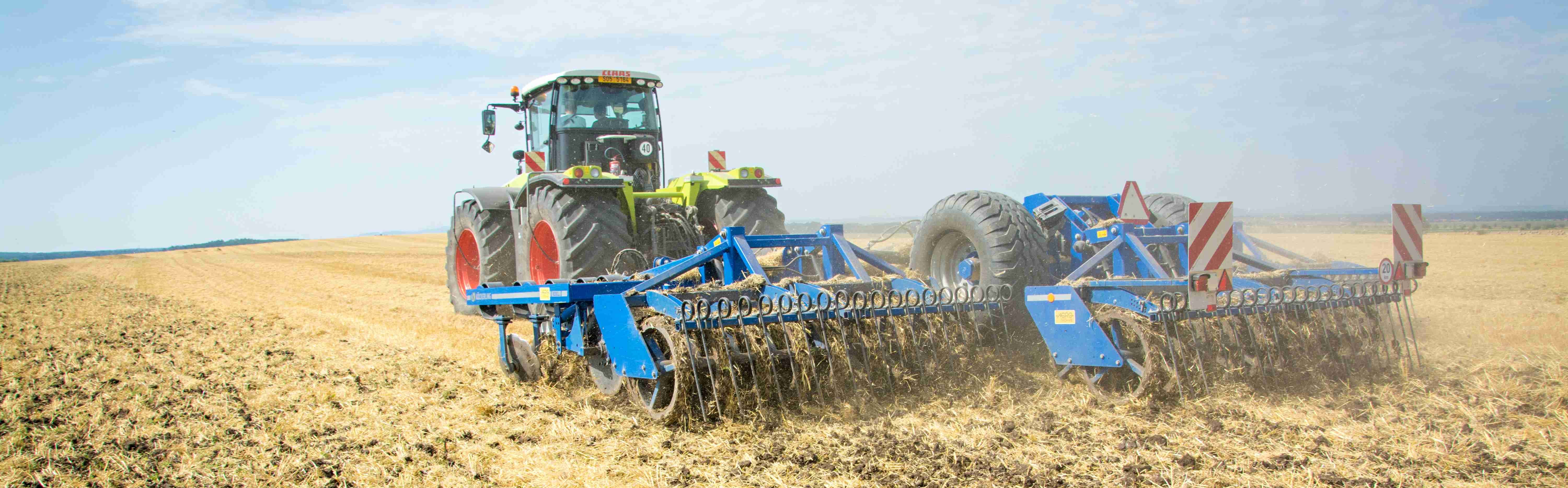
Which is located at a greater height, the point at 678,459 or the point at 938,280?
the point at 938,280

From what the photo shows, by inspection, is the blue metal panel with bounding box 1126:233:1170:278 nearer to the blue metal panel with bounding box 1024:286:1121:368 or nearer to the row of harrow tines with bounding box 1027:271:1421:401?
the row of harrow tines with bounding box 1027:271:1421:401

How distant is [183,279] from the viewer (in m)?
17.4

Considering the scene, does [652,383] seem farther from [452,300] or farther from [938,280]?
[452,300]

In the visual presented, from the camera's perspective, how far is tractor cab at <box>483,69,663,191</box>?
26.0 ft

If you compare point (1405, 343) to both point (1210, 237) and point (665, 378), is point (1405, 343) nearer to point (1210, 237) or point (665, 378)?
point (1210, 237)

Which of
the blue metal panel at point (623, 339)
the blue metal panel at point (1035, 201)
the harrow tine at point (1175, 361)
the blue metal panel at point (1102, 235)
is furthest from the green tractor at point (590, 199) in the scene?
the harrow tine at point (1175, 361)

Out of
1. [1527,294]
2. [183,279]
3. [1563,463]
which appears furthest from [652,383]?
[183,279]

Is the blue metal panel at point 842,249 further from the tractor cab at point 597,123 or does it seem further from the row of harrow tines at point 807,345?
the tractor cab at point 597,123

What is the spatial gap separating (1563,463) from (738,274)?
3.77m

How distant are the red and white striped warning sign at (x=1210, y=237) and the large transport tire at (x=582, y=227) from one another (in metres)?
3.70

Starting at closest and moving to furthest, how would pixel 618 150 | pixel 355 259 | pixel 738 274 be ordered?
pixel 738 274 < pixel 618 150 < pixel 355 259

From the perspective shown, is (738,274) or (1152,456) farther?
(738,274)

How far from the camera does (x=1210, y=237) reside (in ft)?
14.1

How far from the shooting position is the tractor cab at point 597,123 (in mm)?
7910
